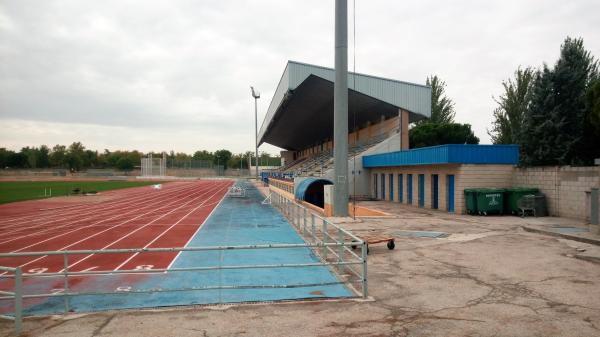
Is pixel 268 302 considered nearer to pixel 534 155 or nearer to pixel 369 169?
pixel 534 155

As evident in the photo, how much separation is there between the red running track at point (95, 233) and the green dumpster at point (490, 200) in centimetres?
1404

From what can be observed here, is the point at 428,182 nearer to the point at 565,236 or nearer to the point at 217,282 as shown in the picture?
the point at 565,236

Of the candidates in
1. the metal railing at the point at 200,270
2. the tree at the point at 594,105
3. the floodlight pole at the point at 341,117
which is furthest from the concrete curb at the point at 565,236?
the tree at the point at 594,105

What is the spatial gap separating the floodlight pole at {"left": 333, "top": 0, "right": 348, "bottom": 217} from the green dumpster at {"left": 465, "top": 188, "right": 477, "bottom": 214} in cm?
693

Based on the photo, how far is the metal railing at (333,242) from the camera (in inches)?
331

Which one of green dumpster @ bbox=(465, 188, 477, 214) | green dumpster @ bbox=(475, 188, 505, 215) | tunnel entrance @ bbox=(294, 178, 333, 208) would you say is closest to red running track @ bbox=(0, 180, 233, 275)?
tunnel entrance @ bbox=(294, 178, 333, 208)

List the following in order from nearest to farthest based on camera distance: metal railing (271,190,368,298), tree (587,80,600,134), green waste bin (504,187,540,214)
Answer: metal railing (271,190,368,298) → green waste bin (504,187,540,214) → tree (587,80,600,134)

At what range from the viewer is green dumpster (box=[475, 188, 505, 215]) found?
22562 millimetres

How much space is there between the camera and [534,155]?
3089cm

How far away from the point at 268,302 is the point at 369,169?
3154 cm

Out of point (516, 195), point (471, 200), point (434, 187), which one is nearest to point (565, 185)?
point (516, 195)

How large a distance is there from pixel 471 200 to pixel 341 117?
831 centimetres

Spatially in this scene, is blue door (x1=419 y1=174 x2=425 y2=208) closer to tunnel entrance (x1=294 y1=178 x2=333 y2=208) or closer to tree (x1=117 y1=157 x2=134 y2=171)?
tunnel entrance (x1=294 y1=178 x2=333 y2=208)

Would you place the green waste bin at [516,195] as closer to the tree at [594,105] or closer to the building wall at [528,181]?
the building wall at [528,181]
